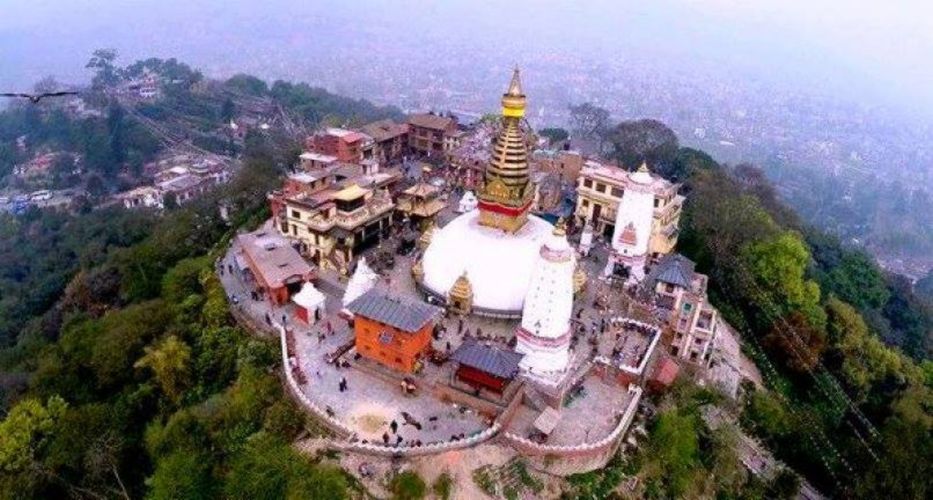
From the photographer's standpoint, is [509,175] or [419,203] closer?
[509,175]

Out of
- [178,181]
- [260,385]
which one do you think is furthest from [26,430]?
[178,181]

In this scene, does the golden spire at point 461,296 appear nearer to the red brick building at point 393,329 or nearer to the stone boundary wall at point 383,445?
the red brick building at point 393,329

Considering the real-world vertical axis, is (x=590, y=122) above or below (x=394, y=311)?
below

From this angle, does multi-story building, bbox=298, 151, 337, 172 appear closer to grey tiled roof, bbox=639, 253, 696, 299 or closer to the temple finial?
the temple finial

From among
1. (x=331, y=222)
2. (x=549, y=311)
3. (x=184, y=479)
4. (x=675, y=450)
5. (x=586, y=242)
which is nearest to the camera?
(x=184, y=479)

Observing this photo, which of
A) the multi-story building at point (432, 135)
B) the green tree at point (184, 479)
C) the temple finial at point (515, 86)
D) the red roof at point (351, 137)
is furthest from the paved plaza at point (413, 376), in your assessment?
the multi-story building at point (432, 135)

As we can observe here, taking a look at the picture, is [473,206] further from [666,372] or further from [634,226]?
[666,372]

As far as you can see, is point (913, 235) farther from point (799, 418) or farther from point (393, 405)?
point (393, 405)
